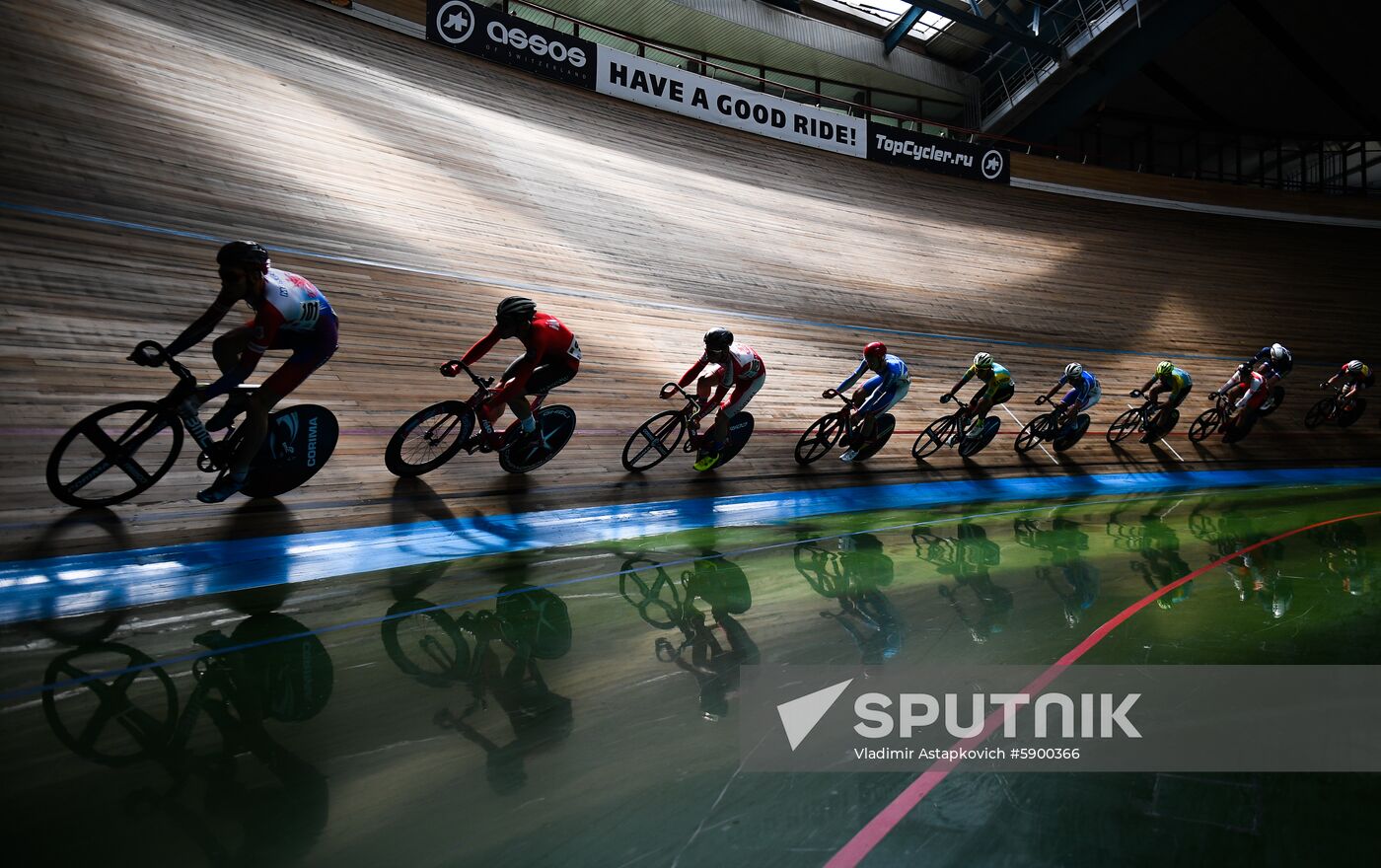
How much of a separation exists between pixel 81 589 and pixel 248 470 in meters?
1.01

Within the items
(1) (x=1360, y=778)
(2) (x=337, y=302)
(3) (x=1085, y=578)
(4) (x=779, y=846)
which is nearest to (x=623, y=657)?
(4) (x=779, y=846)

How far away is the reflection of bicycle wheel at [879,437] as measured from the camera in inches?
308

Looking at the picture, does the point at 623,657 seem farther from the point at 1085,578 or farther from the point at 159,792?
the point at 1085,578

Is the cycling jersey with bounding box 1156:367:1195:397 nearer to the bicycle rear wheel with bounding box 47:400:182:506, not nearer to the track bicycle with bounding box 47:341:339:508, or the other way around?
the track bicycle with bounding box 47:341:339:508

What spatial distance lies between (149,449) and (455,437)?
5.54 ft

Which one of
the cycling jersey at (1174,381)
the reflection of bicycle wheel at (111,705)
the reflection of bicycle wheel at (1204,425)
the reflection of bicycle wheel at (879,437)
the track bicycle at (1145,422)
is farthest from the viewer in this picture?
the reflection of bicycle wheel at (1204,425)

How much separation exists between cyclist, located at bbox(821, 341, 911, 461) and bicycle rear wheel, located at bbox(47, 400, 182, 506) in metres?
4.97

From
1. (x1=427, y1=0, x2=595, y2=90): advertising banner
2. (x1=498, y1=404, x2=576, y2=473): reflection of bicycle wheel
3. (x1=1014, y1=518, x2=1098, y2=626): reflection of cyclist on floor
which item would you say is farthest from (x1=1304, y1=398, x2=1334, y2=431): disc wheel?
(x1=498, y1=404, x2=576, y2=473): reflection of bicycle wheel

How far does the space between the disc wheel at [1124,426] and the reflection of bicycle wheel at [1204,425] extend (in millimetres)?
1485

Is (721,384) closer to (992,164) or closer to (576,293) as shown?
(576,293)

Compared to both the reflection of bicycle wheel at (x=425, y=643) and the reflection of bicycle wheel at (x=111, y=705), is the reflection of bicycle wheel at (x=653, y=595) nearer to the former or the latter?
the reflection of bicycle wheel at (x=425, y=643)

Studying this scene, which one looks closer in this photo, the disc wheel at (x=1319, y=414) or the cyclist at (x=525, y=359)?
the cyclist at (x=525, y=359)

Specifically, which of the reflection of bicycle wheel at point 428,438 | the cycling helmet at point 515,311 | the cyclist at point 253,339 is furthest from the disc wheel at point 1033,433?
the cyclist at point 253,339
